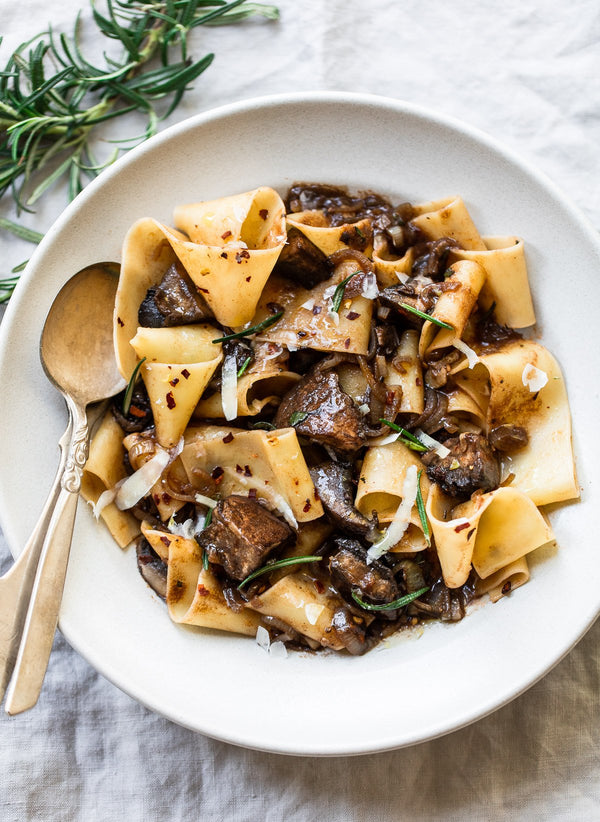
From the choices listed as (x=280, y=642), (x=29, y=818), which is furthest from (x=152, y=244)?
(x=29, y=818)

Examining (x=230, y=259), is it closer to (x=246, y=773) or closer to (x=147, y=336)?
(x=147, y=336)

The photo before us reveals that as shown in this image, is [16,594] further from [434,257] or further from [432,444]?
[434,257]

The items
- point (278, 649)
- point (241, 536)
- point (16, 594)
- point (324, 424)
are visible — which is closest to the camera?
point (16, 594)

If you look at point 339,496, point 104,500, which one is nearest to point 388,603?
point 339,496

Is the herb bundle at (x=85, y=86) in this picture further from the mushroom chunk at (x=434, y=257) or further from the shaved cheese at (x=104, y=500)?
the mushroom chunk at (x=434, y=257)

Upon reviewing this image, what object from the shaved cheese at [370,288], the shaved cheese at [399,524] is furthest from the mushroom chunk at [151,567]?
the shaved cheese at [370,288]

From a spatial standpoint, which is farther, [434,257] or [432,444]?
[434,257]

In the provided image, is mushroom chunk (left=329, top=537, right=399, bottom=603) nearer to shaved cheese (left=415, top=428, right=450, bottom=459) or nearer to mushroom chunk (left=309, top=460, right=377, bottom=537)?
mushroom chunk (left=309, top=460, right=377, bottom=537)

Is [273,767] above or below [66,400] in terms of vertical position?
below
